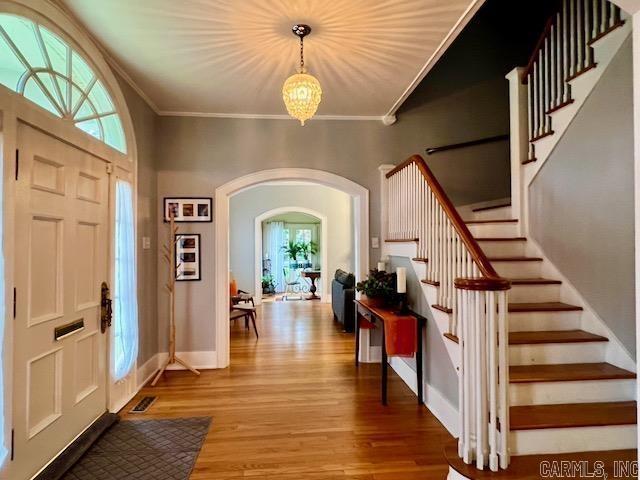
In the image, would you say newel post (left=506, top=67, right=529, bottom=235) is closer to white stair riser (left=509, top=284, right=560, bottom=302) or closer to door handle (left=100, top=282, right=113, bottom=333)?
white stair riser (left=509, top=284, right=560, bottom=302)

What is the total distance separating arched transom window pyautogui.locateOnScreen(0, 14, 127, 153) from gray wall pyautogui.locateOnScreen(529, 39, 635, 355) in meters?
3.81

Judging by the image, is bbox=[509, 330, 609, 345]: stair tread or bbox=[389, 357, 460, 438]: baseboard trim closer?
bbox=[509, 330, 609, 345]: stair tread

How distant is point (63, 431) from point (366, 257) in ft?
10.8

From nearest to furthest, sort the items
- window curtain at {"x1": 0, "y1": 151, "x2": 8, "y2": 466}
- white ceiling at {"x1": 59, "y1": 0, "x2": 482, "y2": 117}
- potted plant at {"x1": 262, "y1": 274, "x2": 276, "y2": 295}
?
1. window curtain at {"x1": 0, "y1": 151, "x2": 8, "y2": 466}
2. white ceiling at {"x1": 59, "y1": 0, "x2": 482, "y2": 117}
3. potted plant at {"x1": 262, "y1": 274, "x2": 276, "y2": 295}

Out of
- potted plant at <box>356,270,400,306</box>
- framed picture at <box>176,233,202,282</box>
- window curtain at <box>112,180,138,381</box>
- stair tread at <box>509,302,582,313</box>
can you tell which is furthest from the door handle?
stair tread at <box>509,302,582,313</box>

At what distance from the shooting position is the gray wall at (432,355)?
108 inches

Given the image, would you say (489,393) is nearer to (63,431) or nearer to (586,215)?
(586,215)

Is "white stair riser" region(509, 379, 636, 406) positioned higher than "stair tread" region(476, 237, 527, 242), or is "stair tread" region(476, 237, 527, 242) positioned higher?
"stair tread" region(476, 237, 527, 242)

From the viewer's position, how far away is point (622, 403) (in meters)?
2.30

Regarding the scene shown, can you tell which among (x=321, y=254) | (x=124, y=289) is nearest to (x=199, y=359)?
(x=124, y=289)

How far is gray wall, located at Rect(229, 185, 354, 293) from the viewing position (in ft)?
30.0

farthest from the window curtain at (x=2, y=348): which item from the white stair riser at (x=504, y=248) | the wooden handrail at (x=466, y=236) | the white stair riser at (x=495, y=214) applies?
the white stair riser at (x=495, y=214)

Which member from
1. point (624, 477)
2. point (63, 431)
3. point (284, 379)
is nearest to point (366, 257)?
point (284, 379)

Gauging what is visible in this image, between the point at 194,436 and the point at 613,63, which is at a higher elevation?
the point at 613,63
